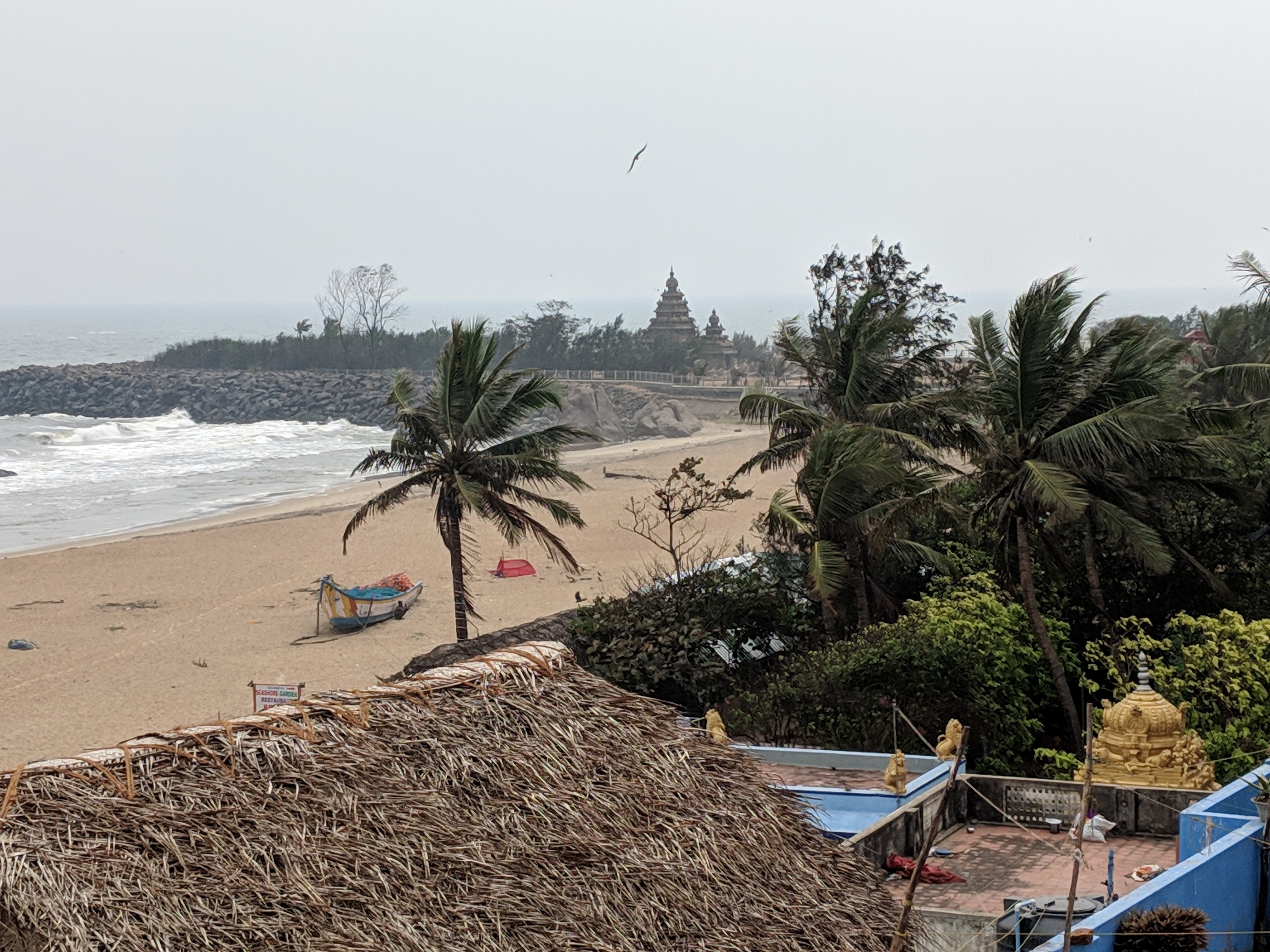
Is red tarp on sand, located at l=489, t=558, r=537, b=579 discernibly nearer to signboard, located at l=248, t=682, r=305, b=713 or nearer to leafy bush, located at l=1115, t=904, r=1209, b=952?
signboard, located at l=248, t=682, r=305, b=713

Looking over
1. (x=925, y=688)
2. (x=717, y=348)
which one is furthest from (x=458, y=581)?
(x=717, y=348)

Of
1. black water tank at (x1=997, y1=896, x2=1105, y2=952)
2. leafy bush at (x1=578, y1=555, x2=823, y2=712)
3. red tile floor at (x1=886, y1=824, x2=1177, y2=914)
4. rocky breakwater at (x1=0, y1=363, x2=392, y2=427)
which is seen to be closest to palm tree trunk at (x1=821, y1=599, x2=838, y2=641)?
leafy bush at (x1=578, y1=555, x2=823, y2=712)

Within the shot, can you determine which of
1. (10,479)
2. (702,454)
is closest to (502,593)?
(702,454)

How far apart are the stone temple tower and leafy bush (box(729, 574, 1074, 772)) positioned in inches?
2770

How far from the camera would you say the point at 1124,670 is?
48.1ft

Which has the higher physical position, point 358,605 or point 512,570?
point 512,570

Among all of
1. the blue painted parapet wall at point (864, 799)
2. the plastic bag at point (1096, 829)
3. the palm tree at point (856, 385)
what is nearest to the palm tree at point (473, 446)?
the palm tree at point (856, 385)

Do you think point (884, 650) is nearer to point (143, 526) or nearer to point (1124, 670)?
point (1124, 670)

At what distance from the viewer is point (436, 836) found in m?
6.00

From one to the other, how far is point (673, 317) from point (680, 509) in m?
62.3

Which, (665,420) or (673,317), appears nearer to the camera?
(665,420)

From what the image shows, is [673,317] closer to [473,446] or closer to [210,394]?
[210,394]

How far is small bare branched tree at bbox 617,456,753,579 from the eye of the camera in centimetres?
1888

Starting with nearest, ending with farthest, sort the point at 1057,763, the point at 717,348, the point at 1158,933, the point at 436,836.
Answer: the point at 436,836, the point at 1158,933, the point at 1057,763, the point at 717,348
